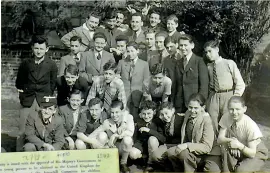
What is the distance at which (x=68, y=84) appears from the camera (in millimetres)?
1776

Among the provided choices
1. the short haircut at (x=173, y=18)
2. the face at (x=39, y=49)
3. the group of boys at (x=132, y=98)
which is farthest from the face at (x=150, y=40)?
the face at (x=39, y=49)

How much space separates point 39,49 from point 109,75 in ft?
1.04

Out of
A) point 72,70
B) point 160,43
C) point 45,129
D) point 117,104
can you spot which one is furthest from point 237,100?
point 45,129

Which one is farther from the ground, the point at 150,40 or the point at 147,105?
the point at 150,40

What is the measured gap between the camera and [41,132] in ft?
5.75

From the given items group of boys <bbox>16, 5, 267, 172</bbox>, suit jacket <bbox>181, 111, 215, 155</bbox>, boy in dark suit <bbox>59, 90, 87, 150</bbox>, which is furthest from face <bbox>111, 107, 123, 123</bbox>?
suit jacket <bbox>181, 111, 215, 155</bbox>

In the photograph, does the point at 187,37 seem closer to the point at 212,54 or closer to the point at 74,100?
the point at 212,54

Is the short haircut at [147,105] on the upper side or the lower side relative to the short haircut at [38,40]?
lower

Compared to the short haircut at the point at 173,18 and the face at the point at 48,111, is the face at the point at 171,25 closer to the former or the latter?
the short haircut at the point at 173,18

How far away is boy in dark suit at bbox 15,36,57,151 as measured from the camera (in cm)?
176

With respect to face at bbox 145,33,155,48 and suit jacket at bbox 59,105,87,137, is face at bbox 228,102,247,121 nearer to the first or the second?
face at bbox 145,33,155,48

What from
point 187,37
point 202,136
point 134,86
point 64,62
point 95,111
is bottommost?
point 202,136

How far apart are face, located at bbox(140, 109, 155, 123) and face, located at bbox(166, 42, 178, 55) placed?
0.88ft

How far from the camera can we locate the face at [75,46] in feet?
5.86
